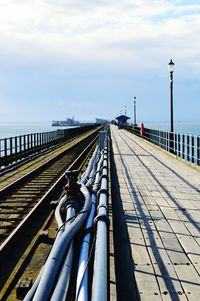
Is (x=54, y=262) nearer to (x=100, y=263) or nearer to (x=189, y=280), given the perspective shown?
(x=100, y=263)

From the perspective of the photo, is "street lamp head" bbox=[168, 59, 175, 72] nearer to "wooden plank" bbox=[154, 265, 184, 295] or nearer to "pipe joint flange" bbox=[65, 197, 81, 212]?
"pipe joint flange" bbox=[65, 197, 81, 212]

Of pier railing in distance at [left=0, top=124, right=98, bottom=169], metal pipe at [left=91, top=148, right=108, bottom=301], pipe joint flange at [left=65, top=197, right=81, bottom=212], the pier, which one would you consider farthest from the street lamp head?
metal pipe at [left=91, top=148, right=108, bottom=301]

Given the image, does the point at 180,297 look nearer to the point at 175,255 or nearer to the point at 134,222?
the point at 175,255

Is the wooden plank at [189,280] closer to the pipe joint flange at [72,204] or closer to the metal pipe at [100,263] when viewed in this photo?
the metal pipe at [100,263]

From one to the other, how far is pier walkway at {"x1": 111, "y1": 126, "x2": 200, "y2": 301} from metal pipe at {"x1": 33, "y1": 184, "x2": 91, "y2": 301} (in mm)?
853

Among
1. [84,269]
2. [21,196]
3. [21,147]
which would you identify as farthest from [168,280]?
[21,147]

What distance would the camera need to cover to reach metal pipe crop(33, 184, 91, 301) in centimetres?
315

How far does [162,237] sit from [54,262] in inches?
122

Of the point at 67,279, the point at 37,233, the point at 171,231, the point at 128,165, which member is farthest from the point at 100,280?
the point at 128,165

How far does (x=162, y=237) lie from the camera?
6.42 m

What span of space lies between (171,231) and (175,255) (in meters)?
1.16

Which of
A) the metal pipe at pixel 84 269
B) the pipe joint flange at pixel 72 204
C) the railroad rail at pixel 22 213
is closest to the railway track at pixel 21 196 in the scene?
the railroad rail at pixel 22 213

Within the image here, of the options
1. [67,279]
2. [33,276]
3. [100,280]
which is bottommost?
[33,276]

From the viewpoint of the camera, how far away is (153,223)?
724 cm
